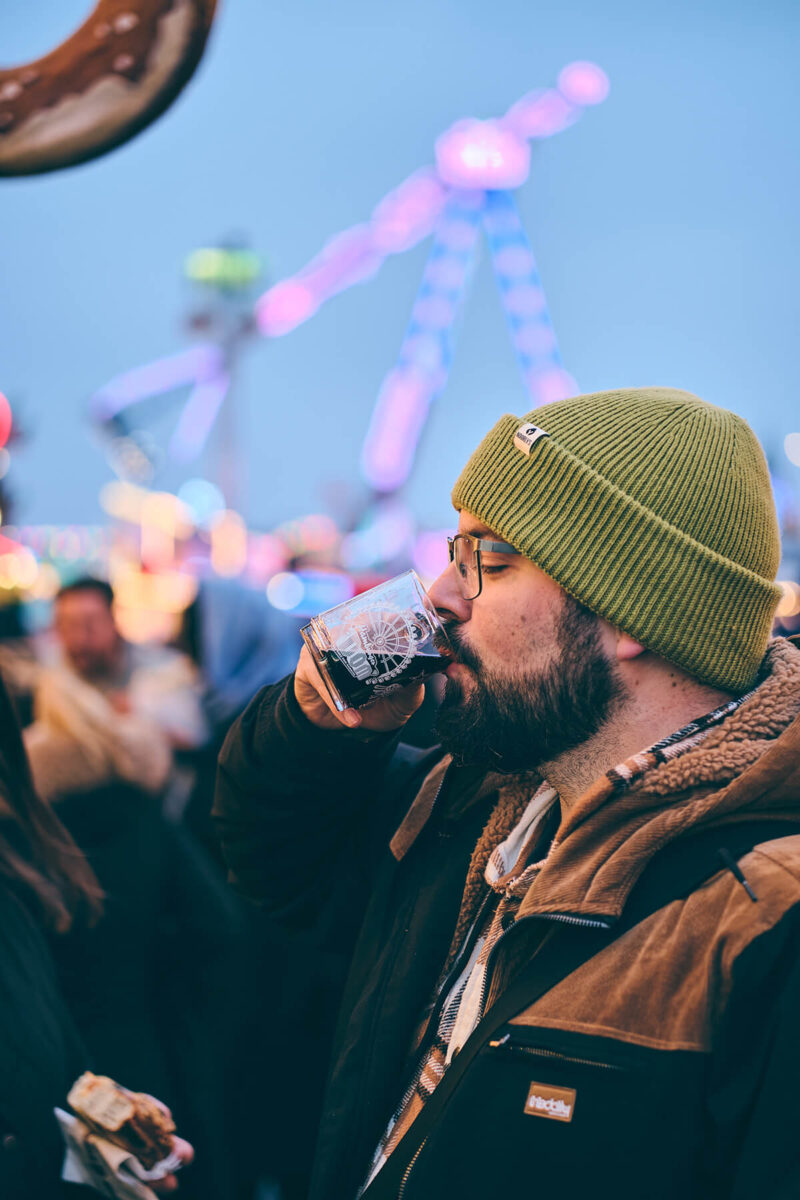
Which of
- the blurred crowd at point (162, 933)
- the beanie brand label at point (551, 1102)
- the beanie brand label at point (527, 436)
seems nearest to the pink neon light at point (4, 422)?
the blurred crowd at point (162, 933)

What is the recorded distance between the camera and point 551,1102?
1.02 m

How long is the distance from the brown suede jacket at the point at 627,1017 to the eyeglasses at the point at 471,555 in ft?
1.09

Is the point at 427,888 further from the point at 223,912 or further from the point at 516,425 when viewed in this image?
the point at 223,912

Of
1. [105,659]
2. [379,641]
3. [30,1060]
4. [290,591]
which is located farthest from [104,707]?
[290,591]

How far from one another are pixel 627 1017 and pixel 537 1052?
110mm

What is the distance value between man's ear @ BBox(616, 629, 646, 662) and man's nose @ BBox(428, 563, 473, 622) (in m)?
0.24

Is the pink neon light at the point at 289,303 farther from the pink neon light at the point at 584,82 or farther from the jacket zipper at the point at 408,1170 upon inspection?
the jacket zipper at the point at 408,1170

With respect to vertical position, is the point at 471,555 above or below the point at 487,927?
above

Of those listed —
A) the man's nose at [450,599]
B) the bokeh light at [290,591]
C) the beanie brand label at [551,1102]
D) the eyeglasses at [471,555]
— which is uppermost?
the eyeglasses at [471,555]

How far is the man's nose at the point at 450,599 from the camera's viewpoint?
148 centimetres

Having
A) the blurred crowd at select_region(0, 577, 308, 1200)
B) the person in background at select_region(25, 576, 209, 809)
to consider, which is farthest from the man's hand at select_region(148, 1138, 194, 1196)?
the person in background at select_region(25, 576, 209, 809)

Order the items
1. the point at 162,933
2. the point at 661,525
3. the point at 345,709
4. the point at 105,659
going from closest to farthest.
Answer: the point at 661,525 < the point at 345,709 < the point at 162,933 < the point at 105,659

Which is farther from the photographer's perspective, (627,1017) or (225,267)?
(225,267)

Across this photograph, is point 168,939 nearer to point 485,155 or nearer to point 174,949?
point 174,949
